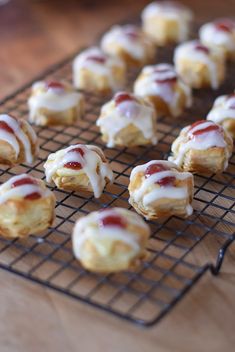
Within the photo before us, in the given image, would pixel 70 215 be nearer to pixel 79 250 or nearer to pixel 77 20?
pixel 79 250

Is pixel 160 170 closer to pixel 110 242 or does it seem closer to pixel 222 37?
pixel 110 242

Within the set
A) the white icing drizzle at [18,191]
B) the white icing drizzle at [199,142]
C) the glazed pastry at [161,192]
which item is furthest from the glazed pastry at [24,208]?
the white icing drizzle at [199,142]

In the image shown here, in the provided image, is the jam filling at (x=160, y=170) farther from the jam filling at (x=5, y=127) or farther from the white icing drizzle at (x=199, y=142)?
the jam filling at (x=5, y=127)

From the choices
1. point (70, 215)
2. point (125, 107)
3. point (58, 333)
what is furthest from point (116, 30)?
point (58, 333)

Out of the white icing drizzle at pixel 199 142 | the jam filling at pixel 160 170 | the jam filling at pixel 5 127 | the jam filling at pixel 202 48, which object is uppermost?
the jam filling at pixel 5 127

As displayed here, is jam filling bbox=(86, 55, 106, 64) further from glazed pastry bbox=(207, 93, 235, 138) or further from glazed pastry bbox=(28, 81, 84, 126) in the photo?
glazed pastry bbox=(207, 93, 235, 138)

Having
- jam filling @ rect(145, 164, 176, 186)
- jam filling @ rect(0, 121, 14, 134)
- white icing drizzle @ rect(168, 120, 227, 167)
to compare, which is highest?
jam filling @ rect(0, 121, 14, 134)

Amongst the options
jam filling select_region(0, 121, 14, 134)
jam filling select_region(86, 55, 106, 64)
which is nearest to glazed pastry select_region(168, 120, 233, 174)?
jam filling select_region(0, 121, 14, 134)
